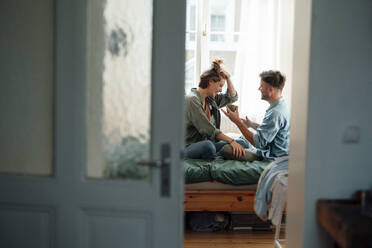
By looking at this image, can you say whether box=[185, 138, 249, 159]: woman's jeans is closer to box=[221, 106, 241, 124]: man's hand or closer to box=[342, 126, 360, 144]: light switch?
box=[221, 106, 241, 124]: man's hand

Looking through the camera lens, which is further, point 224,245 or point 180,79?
point 224,245

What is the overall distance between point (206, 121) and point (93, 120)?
187cm

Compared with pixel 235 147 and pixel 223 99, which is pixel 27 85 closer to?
pixel 235 147

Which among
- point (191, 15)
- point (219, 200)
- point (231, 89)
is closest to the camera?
point (219, 200)

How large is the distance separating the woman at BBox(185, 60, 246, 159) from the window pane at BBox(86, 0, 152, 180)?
1.79 metres

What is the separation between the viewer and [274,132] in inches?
138

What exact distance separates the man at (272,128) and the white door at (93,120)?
1812 mm

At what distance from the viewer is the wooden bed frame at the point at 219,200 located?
10.8ft

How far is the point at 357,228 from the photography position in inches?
63.8

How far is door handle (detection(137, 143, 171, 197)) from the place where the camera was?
186cm

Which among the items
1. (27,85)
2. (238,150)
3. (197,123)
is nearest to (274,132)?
(238,150)

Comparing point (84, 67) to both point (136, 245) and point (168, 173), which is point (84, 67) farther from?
point (136, 245)

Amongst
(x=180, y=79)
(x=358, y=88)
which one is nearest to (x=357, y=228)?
(x=358, y=88)

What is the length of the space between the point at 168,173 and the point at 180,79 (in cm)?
44
